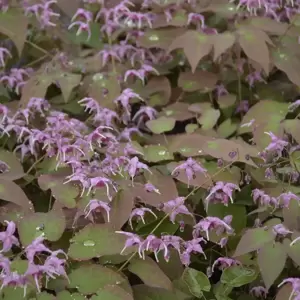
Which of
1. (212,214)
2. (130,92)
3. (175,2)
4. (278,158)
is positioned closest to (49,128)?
(130,92)

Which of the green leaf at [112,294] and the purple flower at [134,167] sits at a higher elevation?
the purple flower at [134,167]

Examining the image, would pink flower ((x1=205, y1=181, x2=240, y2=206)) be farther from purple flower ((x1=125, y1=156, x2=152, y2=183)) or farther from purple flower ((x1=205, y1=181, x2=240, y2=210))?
purple flower ((x1=125, y1=156, x2=152, y2=183))

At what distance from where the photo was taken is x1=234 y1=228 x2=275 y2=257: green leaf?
110 cm

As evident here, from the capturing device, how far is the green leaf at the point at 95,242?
109cm

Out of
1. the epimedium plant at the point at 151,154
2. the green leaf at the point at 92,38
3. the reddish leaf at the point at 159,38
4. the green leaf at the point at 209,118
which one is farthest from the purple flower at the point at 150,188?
the green leaf at the point at 92,38

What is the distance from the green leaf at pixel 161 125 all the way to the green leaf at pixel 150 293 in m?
0.47

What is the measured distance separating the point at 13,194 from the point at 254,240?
49cm

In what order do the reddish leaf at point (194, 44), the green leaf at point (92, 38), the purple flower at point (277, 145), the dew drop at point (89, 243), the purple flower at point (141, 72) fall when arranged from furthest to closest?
the green leaf at point (92, 38), the purple flower at point (141, 72), the reddish leaf at point (194, 44), the purple flower at point (277, 145), the dew drop at point (89, 243)

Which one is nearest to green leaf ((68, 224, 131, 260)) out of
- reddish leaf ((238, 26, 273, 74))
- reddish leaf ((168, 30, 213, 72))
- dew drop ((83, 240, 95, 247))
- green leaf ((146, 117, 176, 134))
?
dew drop ((83, 240, 95, 247))

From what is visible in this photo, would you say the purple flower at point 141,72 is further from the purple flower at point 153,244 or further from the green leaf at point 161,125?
the purple flower at point 153,244

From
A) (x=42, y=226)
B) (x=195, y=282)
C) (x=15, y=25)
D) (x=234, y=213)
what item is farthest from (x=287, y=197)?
(x=15, y=25)

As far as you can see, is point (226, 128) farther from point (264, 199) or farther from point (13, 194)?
point (13, 194)

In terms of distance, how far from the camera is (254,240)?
1.12 metres

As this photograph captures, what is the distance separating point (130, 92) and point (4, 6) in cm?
48
